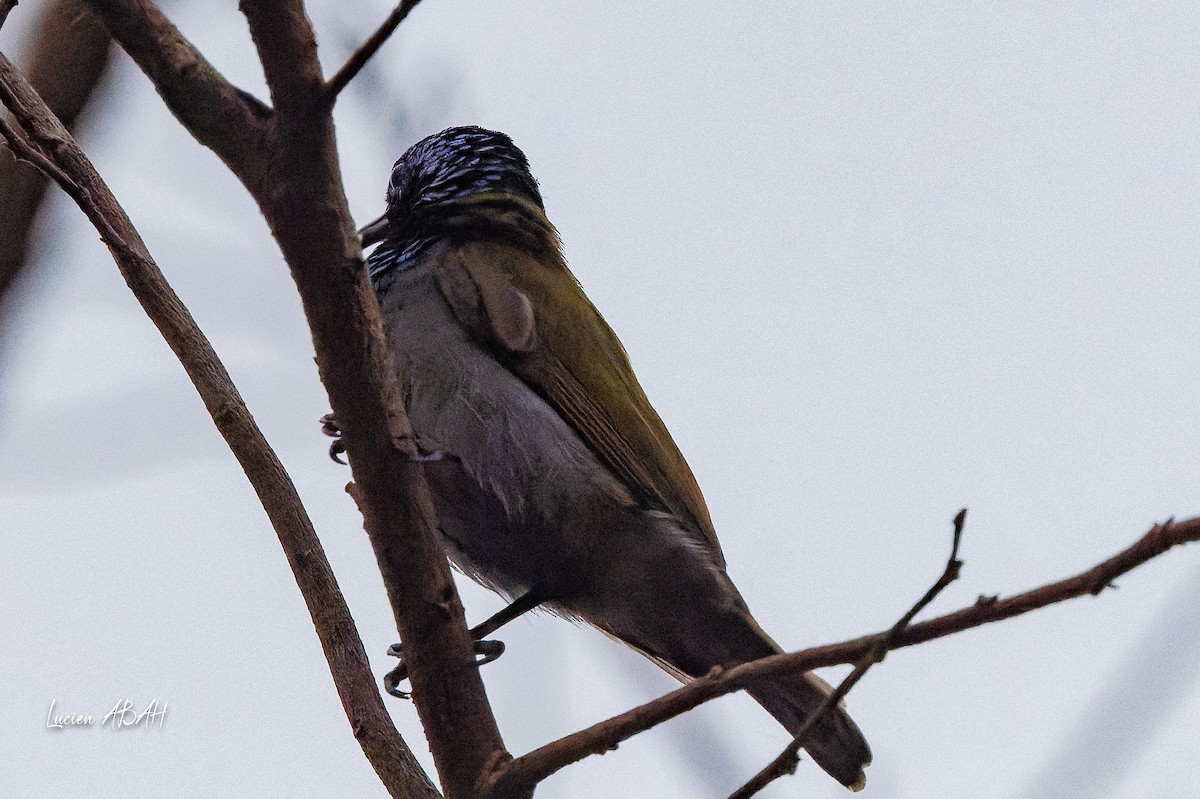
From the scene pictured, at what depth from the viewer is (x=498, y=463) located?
11.9 feet

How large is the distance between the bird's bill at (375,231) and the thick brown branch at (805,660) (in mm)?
2345

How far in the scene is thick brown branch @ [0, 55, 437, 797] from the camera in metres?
3.11

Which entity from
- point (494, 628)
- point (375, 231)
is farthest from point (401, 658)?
point (375, 231)

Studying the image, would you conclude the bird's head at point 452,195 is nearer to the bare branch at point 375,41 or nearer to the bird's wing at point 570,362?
the bird's wing at point 570,362

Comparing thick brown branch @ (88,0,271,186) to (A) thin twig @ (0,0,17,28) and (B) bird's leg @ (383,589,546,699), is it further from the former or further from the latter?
(B) bird's leg @ (383,589,546,699)

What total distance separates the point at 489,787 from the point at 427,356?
59.3 inches

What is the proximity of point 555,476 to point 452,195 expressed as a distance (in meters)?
1.31

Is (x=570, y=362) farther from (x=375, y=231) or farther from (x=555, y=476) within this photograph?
(x=375, y=231)

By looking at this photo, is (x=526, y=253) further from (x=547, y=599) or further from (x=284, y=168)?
(x=284, y=168)

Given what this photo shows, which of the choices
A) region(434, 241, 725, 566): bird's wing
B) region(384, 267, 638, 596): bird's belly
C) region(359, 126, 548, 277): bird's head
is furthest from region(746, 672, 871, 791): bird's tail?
region(359, 126, 548, 277): bird's head

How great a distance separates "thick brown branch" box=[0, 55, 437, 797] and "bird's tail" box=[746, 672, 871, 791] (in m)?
1.25

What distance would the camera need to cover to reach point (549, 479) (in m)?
Answer: 3.68

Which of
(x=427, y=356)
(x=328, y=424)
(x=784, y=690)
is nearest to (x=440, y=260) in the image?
(x=427, y=356)

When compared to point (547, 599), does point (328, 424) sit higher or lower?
higher
